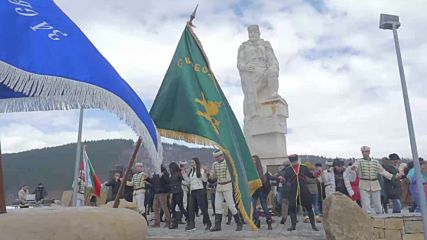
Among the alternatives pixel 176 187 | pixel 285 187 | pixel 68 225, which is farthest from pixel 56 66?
pixel 176 187

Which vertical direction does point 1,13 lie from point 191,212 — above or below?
above

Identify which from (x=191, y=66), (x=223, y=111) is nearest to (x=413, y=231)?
(x=223, y=111)

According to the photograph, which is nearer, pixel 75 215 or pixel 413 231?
pixel 75 215

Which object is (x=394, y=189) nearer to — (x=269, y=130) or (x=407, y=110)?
(x=407, y=110)

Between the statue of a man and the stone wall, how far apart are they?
7281 mm

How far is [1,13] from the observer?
344 cm

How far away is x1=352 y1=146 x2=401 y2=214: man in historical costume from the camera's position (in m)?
8.66

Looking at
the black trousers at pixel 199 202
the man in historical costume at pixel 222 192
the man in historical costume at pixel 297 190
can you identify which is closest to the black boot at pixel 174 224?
the black trousers at pixel 199 202

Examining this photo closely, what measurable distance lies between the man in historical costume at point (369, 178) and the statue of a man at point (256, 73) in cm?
634

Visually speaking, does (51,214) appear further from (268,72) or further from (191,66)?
(268,72)

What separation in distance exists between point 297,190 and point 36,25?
238 inches

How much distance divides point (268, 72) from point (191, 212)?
24.0 ft

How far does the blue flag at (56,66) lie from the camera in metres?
3.30

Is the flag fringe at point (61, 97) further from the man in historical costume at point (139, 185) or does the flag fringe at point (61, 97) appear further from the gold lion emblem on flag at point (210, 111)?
the man in historical costume at point (139, 185)
